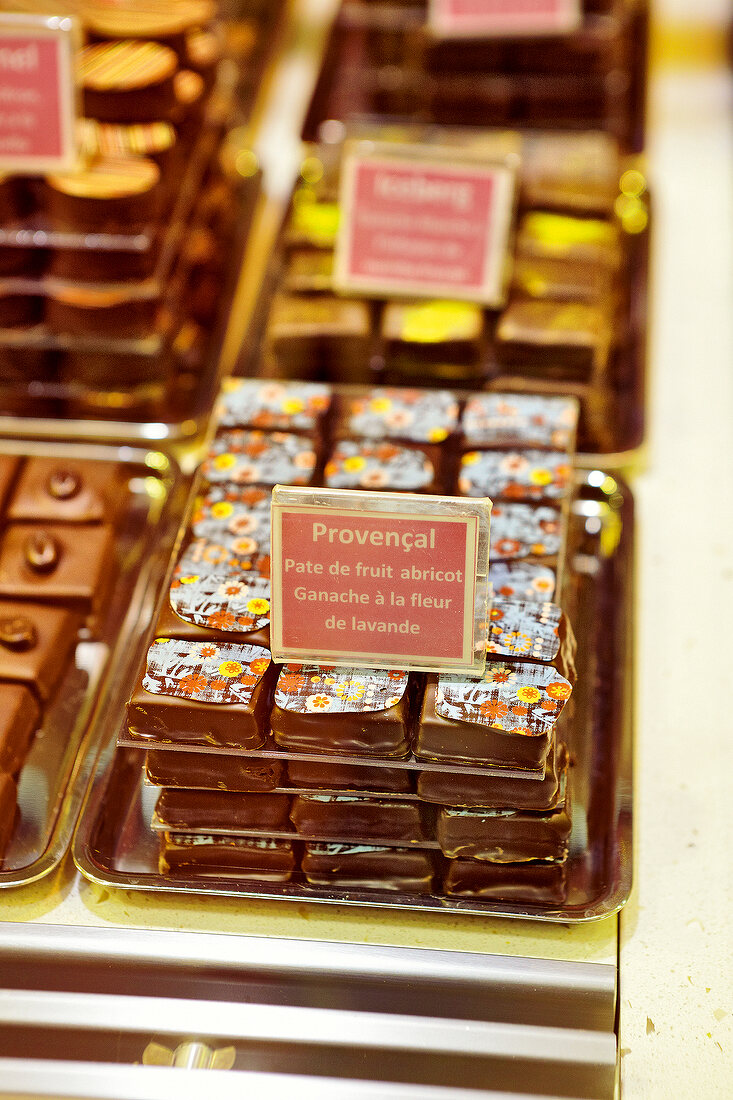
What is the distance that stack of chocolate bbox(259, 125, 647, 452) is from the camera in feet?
8.14

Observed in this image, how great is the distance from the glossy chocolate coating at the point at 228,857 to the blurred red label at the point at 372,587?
32cm

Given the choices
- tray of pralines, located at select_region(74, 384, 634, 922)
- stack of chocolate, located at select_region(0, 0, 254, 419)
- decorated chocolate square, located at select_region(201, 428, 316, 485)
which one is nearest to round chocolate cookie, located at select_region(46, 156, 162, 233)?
stack of chocolate, located at select_region(0, 0, 254, 419)

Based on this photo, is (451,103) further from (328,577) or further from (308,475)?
(328,577)

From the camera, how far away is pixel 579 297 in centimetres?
256

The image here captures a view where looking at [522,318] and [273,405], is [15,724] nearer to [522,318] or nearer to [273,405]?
[273,405]

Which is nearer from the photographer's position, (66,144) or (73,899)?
(73,899)

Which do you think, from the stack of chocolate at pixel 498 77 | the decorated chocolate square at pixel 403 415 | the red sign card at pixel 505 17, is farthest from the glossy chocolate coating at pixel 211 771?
the red sign card at pixel 505 17

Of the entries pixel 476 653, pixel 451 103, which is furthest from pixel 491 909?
pixel 451 103

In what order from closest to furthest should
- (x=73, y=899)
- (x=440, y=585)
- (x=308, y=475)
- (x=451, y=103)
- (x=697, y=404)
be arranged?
(x=440, y=585), (x=73, y=899), (x=308, y=475), (x=697, y=404), (x=451, y=103)

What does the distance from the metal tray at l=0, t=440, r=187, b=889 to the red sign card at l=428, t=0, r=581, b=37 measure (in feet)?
5.01

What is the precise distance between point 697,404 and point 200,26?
1441 mm

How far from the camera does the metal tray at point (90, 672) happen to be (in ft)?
6.15

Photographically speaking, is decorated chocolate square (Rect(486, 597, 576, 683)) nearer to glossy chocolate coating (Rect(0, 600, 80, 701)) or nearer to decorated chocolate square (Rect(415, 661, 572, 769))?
decorated chocolate square (Rect(415, 661, 572, 769))

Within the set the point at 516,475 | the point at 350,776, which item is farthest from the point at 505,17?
the point at 350,776
